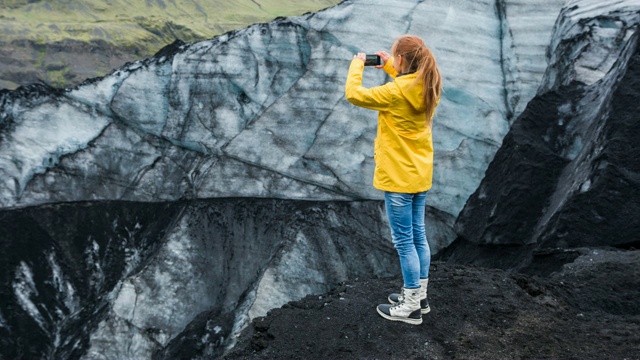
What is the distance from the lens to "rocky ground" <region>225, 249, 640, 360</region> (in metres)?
4.33

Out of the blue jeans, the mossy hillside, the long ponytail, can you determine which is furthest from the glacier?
the mossy hillside

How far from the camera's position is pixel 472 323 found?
4.67m

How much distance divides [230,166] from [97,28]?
210 feet

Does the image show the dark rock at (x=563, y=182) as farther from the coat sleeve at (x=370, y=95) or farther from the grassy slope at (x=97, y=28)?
the grassy slope at (x=97, y=28)

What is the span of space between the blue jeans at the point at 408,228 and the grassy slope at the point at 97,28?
195 ft

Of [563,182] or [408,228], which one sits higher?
[408,228]

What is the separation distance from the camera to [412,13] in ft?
41.9

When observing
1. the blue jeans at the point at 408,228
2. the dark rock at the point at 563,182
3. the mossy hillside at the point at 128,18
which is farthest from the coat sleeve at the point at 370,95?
the mossy hillside at the point at 128,18

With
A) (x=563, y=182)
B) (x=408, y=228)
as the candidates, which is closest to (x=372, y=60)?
(x=408, y=228)

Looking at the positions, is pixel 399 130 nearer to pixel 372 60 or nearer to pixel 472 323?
pixel 372 60

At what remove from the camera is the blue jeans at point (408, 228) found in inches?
171

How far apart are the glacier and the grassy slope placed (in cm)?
4977

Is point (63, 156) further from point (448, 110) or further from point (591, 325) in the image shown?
point (591, 325)

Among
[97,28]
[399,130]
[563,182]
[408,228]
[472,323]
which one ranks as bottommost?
[97,28]
